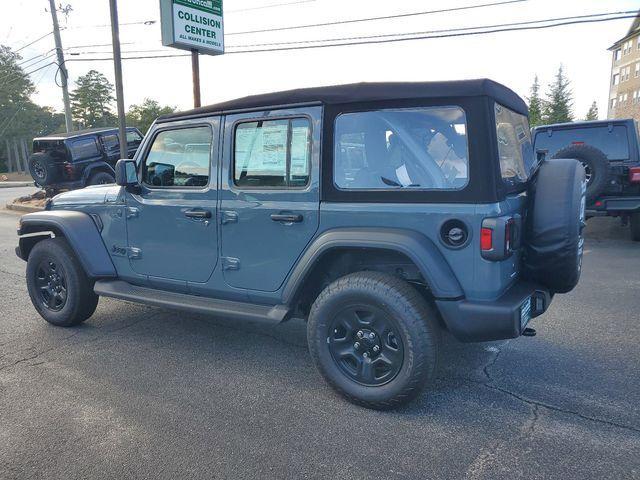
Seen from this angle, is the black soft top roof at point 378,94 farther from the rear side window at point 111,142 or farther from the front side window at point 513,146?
the rear side window at point 111,142

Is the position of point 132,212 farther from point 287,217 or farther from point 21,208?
point 21,208

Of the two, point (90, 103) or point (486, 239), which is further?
point (90, 103)

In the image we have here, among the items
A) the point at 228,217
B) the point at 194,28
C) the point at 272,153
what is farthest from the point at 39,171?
the point at 272,153

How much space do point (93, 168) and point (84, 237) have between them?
392 inches

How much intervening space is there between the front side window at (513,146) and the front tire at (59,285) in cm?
360

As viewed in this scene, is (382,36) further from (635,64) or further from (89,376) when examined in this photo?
(635,64)

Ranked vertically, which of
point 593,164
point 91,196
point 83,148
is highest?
point 83,148

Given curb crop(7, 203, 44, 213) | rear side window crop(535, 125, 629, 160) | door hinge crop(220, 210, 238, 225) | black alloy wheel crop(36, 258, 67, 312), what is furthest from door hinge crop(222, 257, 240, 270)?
curb crop(7, 203, 44, 213)

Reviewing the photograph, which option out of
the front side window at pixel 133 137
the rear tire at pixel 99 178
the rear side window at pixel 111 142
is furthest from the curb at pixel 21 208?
the front side window at pixel 133 137

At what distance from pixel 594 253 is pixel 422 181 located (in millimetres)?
5705

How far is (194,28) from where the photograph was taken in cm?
1055

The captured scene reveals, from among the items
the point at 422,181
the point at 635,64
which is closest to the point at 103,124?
the point at 635,64

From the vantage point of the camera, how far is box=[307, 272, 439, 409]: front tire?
269 centimetres

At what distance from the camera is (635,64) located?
5322cm
